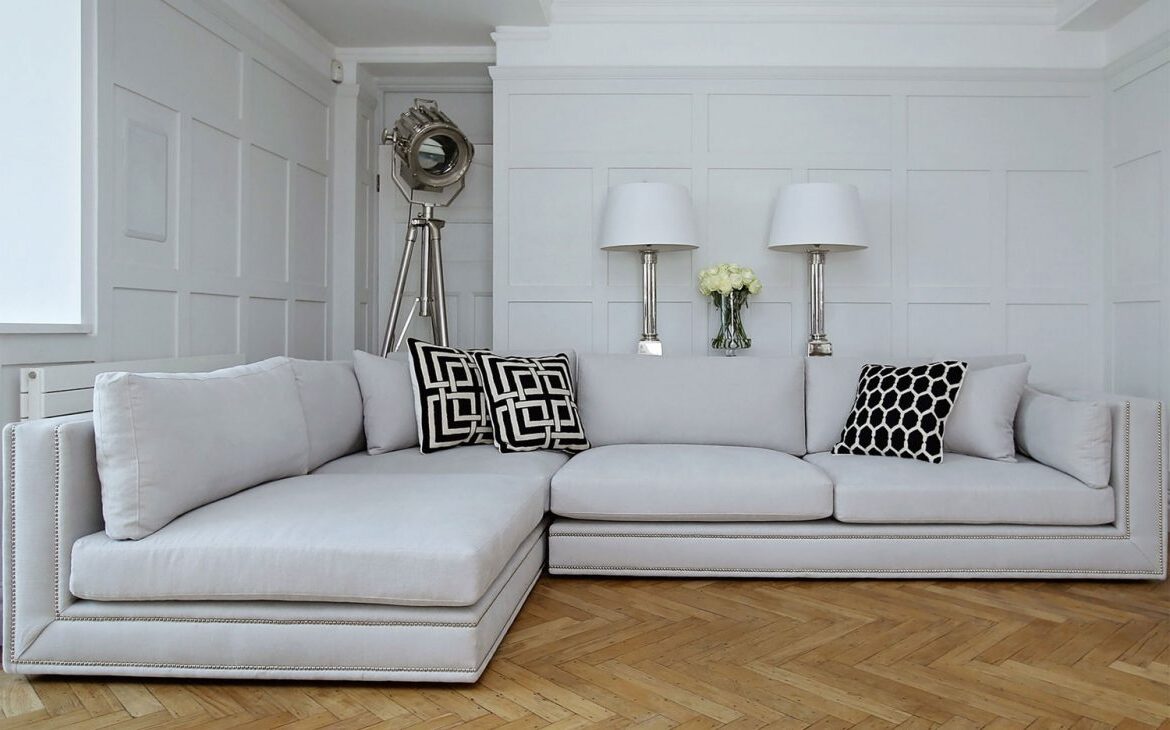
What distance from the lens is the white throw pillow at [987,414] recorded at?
3023mm

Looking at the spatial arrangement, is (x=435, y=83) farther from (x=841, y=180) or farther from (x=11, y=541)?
(x=11, y=541)

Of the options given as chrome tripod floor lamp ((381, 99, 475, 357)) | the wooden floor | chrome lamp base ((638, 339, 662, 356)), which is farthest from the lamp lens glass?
the wooden floor

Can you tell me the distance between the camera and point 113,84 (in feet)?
9.41

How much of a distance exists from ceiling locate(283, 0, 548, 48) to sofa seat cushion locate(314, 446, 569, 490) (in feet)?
7.47

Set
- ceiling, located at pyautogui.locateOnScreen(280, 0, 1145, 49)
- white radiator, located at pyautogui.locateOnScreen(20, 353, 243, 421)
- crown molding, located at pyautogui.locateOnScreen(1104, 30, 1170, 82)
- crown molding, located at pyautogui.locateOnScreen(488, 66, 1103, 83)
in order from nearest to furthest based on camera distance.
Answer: white radiator, located at pyautogui.locateOnScreen(20, 353, 243, 421), crown molding, located at pyautogui.locateOnScreen(1104, 30, 1170, 82), ceiling, located at pyautogui.locateOnScreen(280, 0, 1145, 49), crown molding, located at pyautogui.locateOnScreen(488, 66, 1103, 83)

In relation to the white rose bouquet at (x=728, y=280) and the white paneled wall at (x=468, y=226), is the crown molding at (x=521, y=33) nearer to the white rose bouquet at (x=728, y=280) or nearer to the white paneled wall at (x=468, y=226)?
the white paneled wall at (x=468, y=226)

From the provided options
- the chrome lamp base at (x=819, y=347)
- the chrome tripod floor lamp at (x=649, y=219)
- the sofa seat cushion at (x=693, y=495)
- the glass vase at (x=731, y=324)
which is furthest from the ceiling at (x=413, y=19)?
the sofa seat cushion at (x=693, y=495)

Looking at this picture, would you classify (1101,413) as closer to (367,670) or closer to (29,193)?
(367,670)

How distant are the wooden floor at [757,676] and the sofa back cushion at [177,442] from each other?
43cm

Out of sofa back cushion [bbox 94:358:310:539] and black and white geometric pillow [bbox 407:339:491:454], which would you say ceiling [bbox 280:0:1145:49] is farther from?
sofa back cushion [bbox 94:358:310:539]

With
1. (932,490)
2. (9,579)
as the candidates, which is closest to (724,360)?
(932,490)

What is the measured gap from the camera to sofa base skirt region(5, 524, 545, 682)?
1.93m

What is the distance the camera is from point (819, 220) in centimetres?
385

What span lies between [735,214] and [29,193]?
3.08 meters
